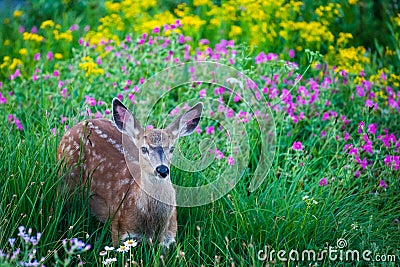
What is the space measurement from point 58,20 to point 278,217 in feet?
17.3

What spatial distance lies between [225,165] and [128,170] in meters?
0.86

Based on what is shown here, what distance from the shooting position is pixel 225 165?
5.22 metres

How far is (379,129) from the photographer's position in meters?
6.17

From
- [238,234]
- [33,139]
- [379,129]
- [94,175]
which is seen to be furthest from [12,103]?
[379,129]

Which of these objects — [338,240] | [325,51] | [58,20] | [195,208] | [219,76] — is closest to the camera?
[338,240]

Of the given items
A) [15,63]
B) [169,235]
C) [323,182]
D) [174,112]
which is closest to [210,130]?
[174,112]

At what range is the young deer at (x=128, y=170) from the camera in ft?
13.7

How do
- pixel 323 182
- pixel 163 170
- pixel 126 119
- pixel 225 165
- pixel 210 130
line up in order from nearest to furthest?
pixel 163 170
pixel 126 119
pixel 323 182
pixel 225 165
pixel 210 130

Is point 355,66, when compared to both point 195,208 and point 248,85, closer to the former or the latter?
point 248,85

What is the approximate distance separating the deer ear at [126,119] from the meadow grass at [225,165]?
0.52 meters

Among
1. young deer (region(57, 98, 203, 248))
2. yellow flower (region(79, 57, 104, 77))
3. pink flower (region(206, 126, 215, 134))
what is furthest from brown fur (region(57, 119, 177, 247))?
yellow flower (region(79, 57, 104, 77))

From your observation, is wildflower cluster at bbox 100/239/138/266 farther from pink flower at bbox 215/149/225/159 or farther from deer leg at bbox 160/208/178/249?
pink flower at bbox 215/149/225/159

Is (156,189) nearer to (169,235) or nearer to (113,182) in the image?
(169,235)

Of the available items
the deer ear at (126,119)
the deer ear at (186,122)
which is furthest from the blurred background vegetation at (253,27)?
the deer ear at (126,119)
